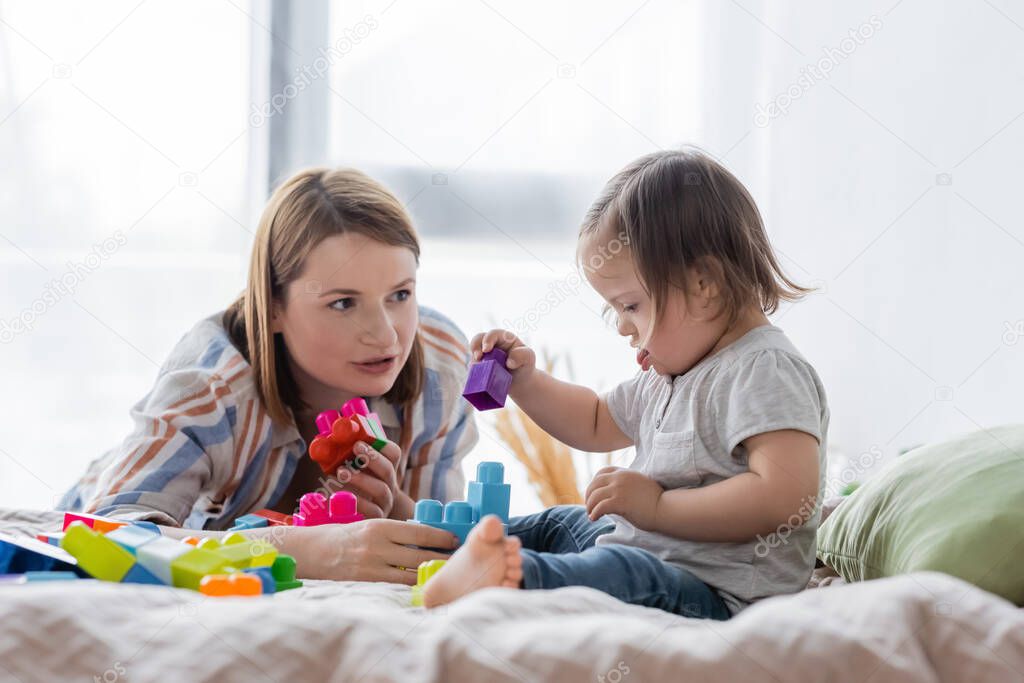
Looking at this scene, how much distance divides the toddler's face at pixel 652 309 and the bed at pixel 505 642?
1.27 ft

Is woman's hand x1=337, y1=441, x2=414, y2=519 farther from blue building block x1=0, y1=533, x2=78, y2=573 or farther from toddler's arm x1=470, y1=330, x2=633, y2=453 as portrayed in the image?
blue building block x1=0, y1=533, x2=78, y2=573

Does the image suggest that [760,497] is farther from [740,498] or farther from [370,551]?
[370,551]

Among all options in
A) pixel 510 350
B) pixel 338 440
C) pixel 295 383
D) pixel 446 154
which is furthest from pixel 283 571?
pixel 446 154

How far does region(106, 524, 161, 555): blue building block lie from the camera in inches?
34.7

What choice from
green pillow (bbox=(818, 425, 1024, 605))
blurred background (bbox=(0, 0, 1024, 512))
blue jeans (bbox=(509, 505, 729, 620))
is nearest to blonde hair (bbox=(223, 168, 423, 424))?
blue jeans (bbox=(509, 505, 729, 620))

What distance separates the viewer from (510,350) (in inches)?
47.8

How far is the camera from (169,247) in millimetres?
2303

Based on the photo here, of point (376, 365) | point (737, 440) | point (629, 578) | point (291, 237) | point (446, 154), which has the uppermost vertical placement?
point (446, 154)

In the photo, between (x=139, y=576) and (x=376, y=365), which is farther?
(x=376, y=365)

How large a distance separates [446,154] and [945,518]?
166 centimetres

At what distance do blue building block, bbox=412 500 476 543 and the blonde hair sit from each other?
395 millimetres

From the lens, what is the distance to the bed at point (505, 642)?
65 centimetres

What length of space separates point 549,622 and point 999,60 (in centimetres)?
134

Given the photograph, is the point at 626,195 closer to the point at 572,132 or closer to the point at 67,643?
the point at 67,643
